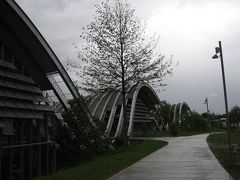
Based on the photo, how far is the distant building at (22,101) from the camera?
2102 centimetres

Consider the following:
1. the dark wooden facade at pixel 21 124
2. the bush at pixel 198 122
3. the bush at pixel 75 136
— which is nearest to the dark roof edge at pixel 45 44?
the dark wooden facade at pixel 21 124

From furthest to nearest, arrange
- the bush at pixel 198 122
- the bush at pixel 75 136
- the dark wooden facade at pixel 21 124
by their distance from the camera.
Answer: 1. the bush at pixel 198 122
2. the bush at pixel 75 136
3. the dark wooden facade at pixel 21 124

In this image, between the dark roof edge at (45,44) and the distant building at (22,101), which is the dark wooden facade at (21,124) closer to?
the distant building at (22,101)

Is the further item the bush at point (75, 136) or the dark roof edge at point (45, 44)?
the bush at point (75, 136)

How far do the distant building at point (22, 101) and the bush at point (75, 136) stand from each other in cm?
69

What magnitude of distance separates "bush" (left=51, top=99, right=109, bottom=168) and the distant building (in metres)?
0.69

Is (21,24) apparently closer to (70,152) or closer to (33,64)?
(33,64)

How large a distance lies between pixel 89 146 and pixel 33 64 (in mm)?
6264

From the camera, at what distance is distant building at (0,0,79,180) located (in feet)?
68.9

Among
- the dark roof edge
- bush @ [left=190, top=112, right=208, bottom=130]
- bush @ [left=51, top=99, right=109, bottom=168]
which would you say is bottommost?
bush @ [left=51, top=99, right=109, bottom=168]

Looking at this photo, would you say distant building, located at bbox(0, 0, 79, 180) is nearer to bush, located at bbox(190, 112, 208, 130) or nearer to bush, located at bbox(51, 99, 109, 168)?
bush, located at bbox(51, 99, 109, 168)

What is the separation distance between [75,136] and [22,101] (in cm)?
404

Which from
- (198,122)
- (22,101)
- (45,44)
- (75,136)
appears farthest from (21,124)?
(198,122)

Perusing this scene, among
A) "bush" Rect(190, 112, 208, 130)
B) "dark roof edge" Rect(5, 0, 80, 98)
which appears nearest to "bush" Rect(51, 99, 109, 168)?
"dark roof edge" Rect(5, 0, 80, 98)
